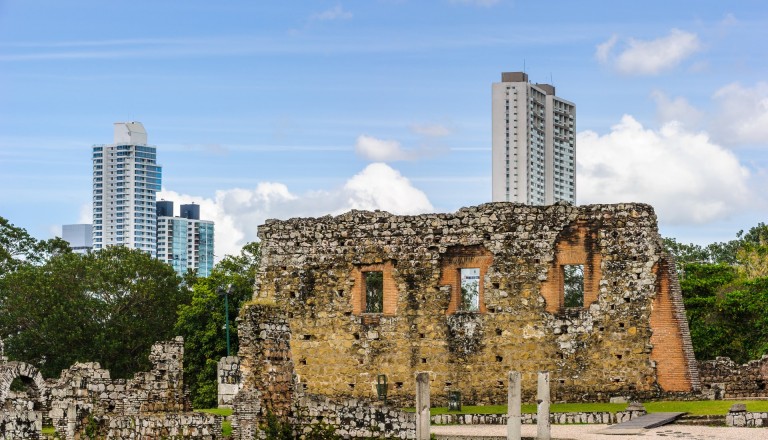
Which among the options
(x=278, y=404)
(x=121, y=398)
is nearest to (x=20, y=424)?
(x=121, y=398)

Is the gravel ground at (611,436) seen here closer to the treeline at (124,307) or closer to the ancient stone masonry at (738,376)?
the ancient stone masonry at (738,376)

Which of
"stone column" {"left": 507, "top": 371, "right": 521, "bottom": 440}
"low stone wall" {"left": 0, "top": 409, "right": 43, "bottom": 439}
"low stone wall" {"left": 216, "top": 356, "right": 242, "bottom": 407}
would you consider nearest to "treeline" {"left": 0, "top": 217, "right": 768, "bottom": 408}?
"low stone wall" {"left": 216, "top": 356, "right": 242, "bottom": 407}

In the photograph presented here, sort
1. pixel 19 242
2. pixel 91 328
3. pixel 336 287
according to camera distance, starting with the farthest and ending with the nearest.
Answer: pixel 19 242 < pixel 91 328 < pixel 336 287

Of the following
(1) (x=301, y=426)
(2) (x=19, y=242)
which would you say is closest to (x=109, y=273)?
(2) (x=19, y=242)

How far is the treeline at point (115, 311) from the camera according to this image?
5753cm

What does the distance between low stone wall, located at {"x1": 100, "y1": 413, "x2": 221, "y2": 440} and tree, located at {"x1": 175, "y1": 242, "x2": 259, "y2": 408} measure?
25.1 meters

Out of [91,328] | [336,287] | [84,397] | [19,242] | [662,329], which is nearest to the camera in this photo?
[84,397]

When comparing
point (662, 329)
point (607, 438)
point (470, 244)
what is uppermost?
point (470, 244)

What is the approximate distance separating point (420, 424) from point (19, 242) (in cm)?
4853

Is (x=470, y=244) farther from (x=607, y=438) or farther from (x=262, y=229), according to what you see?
(x=607, y=438)

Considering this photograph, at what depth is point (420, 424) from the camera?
26.8 m

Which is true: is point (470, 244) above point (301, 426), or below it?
above

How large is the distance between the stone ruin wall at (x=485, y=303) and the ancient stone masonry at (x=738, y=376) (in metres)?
2.55

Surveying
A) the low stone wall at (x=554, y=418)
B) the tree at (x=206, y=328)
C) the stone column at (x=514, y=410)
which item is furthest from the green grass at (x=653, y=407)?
the tree at (x=206, y=328)
